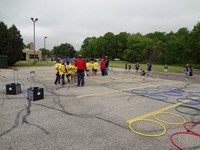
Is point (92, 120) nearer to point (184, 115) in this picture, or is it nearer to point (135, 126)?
point (135, 126)

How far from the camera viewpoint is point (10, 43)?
102 ft

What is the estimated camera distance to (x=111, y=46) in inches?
3292

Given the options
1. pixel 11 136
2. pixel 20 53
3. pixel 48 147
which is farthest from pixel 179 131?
pixel 20 53

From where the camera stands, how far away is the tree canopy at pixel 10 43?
30677mm

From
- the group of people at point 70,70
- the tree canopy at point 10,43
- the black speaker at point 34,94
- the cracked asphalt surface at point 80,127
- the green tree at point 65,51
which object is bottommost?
the cracked asphalt surface at point 80,127

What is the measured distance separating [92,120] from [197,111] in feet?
13.9

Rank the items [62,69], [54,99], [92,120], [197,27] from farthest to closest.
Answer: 1. [197,27]
2. [62,69]
3. [54,99]
4. [92,120]

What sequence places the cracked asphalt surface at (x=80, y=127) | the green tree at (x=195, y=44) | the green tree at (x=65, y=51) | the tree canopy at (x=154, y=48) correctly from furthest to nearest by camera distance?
1. the green tree at (x=65, y=51)
2. the tree canopy at (x=154, y=48)
3. the green tree at (x=195, y=44)
4. the cracked asphalt surface at (x=80, y=127)

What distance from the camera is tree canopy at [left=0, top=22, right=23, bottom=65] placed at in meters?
30.7

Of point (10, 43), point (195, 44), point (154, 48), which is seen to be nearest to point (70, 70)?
point (10, 43)

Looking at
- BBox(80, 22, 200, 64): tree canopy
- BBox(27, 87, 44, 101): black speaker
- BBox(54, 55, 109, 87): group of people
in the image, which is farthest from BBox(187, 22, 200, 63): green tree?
BBox(27, 87, 44, 101): black speaker

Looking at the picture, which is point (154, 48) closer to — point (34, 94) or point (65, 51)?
Answer: point (34, 94)

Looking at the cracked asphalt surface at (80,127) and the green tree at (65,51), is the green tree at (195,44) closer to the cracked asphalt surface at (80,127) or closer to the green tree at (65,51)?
the cracked asphalt surface at (80,127)

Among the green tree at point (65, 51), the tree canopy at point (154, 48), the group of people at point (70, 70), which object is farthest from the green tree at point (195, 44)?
the green tree at point (65, 51)
